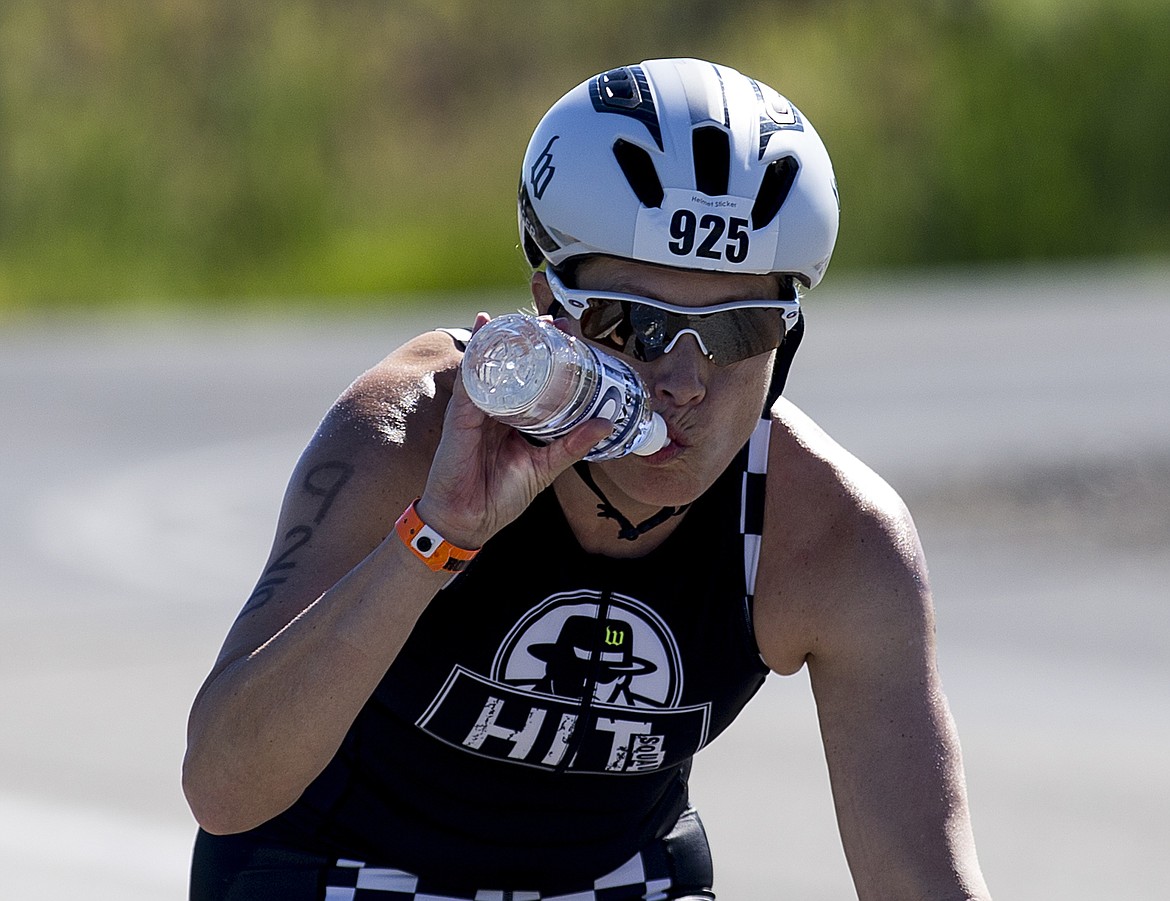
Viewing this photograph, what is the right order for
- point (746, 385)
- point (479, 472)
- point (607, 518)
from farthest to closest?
point (607, 518) < point (746, 385) < point (479, 472)

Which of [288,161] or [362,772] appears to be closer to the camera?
[362,772]

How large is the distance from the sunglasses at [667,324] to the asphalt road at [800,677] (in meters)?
3.16

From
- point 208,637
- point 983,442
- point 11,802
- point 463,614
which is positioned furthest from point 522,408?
point 983,442

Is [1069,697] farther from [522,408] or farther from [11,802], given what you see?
[522,408]

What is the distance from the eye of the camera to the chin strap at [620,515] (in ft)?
9.78

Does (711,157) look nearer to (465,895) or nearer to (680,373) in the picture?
(680,373)

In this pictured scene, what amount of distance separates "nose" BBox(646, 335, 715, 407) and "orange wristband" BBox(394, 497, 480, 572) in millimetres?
384

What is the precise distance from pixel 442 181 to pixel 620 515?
23.4 meters

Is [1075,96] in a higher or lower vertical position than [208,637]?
higher

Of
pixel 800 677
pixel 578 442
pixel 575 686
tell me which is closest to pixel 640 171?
pixel 578 442

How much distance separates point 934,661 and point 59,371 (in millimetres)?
14383

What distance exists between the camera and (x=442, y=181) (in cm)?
2605

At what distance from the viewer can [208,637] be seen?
869 centimetres

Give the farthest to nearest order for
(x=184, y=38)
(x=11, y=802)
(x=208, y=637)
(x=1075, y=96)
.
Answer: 1. (x=184, y=38)
2. (x=1075, y=96)
3. (x=208, y=637)
4. (x=11, y=802)
